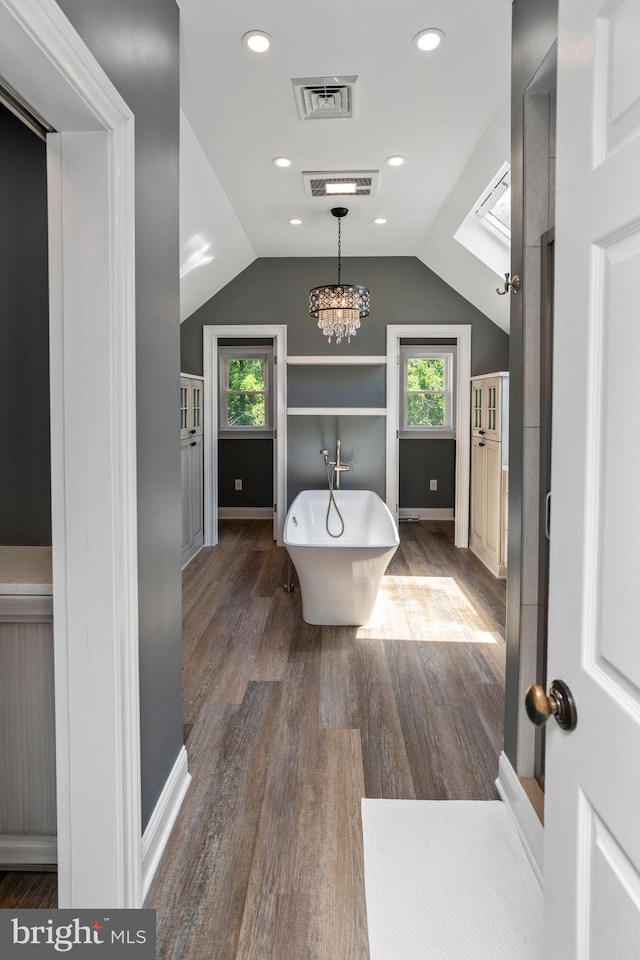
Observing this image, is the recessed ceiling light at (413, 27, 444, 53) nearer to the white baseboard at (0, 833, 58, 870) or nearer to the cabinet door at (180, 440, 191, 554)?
the white baseboard at (0, 833, 58, 870)

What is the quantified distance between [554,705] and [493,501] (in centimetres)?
426

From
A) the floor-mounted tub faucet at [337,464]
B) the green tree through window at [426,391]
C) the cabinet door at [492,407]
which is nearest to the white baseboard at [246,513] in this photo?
the floor-mounted tub faucet at [337,464]

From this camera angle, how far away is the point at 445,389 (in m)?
7.16

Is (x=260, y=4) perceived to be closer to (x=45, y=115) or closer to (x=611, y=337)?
(x=45, y=115)

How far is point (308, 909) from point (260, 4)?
2.95 m

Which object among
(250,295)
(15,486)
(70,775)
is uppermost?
(250,295)

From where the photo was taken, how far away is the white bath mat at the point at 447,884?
1.46 meters

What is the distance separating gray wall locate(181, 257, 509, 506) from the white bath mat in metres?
4.18

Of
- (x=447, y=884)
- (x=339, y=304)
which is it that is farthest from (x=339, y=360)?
(x=447, y=884)

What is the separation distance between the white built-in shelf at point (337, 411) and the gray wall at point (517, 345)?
3868 millimetres

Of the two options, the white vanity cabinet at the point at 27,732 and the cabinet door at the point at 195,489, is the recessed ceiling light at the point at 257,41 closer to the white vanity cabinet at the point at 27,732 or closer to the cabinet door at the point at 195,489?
the white vanity cabinet at the point at 27,732

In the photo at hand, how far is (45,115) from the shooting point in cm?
129

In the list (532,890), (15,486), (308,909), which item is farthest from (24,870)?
(532,890)

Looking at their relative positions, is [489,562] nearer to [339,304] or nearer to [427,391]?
[339,304]
